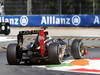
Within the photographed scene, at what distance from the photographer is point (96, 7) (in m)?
41.0

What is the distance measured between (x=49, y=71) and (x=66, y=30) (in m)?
24.6

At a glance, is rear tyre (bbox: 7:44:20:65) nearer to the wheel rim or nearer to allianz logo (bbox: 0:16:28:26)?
the wheel rim

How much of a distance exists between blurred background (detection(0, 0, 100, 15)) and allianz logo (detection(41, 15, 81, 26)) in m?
4.47

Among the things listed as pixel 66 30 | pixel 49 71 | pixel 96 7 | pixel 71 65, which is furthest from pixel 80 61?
pixel 96 7

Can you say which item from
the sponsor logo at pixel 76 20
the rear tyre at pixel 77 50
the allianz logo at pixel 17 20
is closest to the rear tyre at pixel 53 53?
the rear tyre at pixel 77 50

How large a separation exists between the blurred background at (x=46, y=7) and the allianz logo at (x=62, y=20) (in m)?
4.47

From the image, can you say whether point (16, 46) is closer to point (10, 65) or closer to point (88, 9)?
point (10, 65)

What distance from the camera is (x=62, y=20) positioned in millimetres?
37281

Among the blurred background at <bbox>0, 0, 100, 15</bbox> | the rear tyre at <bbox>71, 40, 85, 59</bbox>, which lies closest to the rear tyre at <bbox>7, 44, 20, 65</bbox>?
the rear tyre at <bbox>71, 40, 85, 59</bbox>

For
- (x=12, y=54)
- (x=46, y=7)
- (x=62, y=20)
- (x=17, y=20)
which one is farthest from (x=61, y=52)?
(x=46, y=7)

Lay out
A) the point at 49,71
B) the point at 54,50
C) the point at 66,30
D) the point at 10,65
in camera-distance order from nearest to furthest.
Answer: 1. the point at 49,71
2. the point at 54,50
3. the point at 10,65
4. the point at 66,30

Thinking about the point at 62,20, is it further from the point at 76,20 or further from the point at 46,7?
the point at 46,7

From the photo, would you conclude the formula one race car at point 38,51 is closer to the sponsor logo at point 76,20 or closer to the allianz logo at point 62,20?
the sponsor logo at point 76,20

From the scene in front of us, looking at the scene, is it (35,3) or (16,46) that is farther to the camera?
(35,3)
